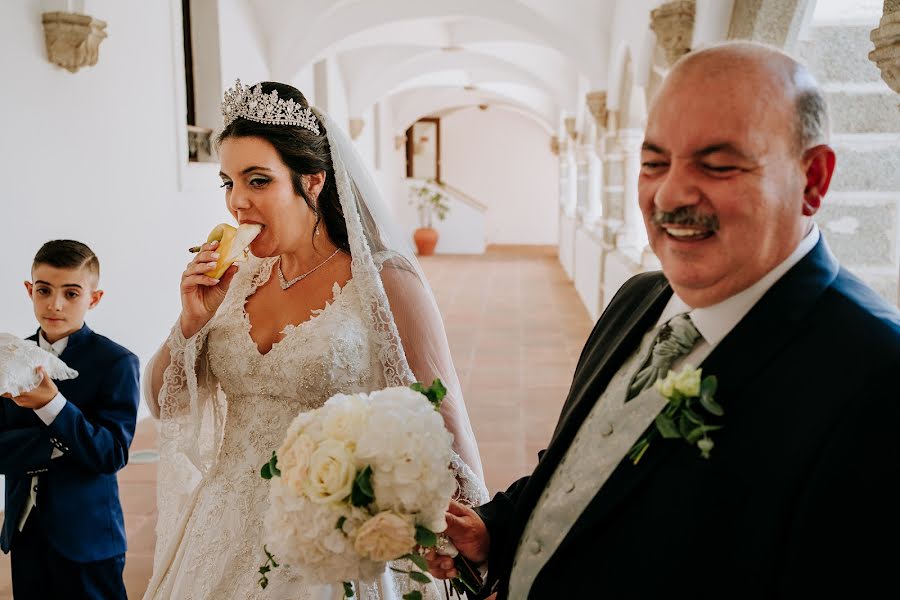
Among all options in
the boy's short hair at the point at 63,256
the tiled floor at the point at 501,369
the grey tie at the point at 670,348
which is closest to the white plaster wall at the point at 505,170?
the tiled floor at the point at 501,369

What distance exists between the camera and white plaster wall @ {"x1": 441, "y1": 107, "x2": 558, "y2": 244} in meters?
25.3

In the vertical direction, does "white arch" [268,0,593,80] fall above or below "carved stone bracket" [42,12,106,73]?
above

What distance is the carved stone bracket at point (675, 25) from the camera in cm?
509

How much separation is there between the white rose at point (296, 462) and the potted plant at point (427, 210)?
62.4 feet

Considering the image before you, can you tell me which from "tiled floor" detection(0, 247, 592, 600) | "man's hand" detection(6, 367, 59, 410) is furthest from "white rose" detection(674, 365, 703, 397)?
"tiled floor" detection(0, 247, 592, 600)

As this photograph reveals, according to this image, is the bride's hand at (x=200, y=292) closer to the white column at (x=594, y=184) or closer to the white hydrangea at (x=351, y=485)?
the white hydrangea at (x=351, y=485)

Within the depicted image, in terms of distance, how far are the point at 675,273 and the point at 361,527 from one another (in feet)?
1.95

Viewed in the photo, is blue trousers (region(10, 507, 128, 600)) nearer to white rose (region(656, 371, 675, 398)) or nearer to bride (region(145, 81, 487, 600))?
bride (region(145, 81, 487, 600))

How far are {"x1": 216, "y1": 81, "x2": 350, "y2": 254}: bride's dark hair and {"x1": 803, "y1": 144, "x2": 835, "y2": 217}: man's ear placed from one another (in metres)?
1.39

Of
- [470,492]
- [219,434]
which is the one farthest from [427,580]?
[219,434]

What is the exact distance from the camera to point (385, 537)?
115 cm

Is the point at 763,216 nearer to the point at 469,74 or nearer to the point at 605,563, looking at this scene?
the point at 605,563

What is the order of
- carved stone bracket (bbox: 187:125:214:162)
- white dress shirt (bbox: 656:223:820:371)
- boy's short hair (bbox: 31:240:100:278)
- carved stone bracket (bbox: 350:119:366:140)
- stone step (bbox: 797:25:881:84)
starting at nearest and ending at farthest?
white dress shirt (bbox: 656:223:820:371), boy's short hair (bbox: 31:240:100:278), stone step (bbox: 797:25:881:84), carved stone bracket (bbox: 187:125:214:162), carved stone bracket (bbox: 350:119:366:140)

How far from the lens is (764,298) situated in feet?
3.86
